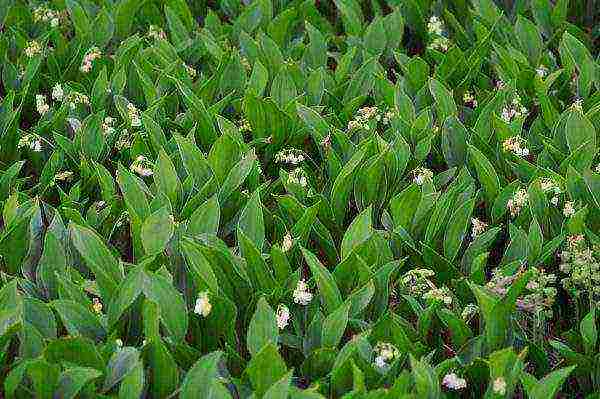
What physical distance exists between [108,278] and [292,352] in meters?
0.51

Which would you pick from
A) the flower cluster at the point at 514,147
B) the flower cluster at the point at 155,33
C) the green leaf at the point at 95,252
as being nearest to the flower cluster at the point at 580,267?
the flower cluster at the point at 514,147

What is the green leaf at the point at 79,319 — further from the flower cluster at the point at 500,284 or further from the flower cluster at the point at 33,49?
the flower cluster at the point at 33,49

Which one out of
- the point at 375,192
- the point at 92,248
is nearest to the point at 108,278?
the point at 92,248

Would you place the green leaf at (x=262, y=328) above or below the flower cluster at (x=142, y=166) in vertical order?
above

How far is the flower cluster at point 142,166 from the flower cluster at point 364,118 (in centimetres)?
69

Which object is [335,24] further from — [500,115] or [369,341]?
[369,341]

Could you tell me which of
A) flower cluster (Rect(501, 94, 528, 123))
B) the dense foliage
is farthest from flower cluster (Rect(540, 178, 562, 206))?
flower cluster (Rect(501, 94, 528, 123))

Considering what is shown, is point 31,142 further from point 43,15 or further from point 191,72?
point 43,15

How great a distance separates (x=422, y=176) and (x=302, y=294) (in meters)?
→ 0.70

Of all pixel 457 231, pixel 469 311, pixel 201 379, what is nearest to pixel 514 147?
pixel 457 231

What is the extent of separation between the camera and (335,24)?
4.64 metres

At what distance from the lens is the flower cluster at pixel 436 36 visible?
410 centimetres

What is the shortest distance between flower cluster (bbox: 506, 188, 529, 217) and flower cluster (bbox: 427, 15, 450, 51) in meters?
1.13

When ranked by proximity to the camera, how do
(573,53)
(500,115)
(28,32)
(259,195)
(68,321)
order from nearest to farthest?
1. (68,321)
2. (259,195)
3. (500,115)
4. (573,53)
5. (28,32)
